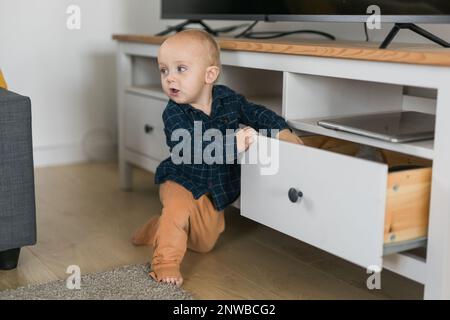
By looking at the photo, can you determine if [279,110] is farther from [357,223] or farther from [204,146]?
[357,223]

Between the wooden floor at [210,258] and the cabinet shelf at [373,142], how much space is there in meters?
0.32

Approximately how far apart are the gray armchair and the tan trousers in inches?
11.3

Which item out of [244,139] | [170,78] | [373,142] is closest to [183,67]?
[170,78]

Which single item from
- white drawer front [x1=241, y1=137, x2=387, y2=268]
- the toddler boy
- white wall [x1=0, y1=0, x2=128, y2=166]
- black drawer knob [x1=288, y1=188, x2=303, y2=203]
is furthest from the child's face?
white wall [x1=0, y1=0, x2=128, y2=166]

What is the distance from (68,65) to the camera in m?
2.50

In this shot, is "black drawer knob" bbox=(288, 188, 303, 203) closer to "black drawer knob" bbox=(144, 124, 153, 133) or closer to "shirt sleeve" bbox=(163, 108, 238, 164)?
"shirt sleeve" bbox=(163, 108, 238, 164)

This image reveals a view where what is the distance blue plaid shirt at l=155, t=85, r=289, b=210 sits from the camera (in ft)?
4.81

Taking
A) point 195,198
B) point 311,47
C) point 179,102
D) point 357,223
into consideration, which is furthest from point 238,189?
point 357,223

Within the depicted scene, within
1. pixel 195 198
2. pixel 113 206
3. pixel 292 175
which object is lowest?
pixel 113 206

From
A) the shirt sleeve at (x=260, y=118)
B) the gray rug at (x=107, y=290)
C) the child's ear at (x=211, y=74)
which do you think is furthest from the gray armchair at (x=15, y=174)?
the shirt sleeve at (x=260, y=118)

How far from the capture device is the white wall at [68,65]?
238cm

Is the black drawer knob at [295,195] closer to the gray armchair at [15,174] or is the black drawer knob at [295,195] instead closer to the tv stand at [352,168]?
the tv stand at [352,168]
